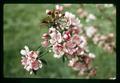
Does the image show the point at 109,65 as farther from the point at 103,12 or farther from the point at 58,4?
the point at 58,4

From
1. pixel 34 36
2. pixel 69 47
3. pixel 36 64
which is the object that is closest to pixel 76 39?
pixel 69 47

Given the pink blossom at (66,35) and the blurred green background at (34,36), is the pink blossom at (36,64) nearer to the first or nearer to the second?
the pink blossom at (66,35)

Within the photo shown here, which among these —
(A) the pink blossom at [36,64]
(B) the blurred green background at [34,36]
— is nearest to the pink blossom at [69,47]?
(A) the pink blossom at [36,64]

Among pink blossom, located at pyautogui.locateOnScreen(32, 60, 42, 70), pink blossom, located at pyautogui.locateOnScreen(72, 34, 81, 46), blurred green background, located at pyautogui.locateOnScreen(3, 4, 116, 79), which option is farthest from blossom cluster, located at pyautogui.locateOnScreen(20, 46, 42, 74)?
blurred green background, located at pyautogui.locateOnScreen(3, 4, 116, 79)

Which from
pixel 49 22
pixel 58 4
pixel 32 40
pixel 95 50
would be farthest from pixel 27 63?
pixel 95 50

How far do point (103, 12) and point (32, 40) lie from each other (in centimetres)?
55

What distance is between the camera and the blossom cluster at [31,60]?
2001 mm

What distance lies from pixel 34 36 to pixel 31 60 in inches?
32.6

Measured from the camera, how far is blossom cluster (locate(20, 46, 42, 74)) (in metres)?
2.00

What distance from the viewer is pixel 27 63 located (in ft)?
6.63

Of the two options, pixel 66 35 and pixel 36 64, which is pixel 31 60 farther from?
pixel 66 35

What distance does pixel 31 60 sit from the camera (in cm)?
200

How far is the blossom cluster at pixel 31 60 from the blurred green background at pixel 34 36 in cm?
58

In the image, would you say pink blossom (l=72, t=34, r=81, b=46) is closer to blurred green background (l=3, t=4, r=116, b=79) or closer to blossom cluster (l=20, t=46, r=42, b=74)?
blossom cluster (l=20, t=46, r=42, b=74)
